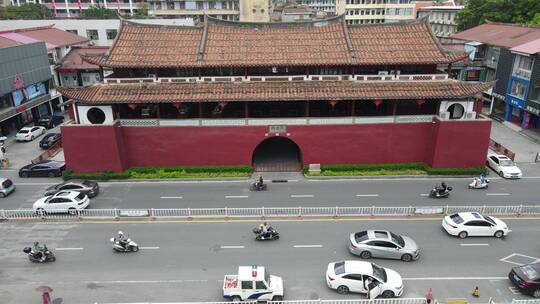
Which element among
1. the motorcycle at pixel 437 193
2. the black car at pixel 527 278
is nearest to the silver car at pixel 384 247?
the black car at pixel 527 278

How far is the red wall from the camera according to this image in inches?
1337

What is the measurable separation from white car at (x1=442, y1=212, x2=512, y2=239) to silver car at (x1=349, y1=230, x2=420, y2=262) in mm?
3506

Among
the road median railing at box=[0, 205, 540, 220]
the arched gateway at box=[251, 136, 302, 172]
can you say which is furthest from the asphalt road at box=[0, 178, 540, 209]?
the arched gateway at box=[251, 136, 302, 172]

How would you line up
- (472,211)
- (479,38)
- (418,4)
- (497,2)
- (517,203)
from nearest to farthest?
(472,211) → (517,203) → (479,38) → (497,2) → (418,4)

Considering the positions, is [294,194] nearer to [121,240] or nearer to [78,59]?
[121,240]

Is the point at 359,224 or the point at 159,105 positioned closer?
the point at 359,224

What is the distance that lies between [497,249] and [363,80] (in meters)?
17.2

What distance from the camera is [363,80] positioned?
115 feet

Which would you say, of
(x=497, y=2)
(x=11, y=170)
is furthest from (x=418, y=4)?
(x=11, y=170)

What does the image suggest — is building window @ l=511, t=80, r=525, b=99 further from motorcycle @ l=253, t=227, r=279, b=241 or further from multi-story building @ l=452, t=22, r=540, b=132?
motorcycle @ l=253, t=227, r=279, b=241

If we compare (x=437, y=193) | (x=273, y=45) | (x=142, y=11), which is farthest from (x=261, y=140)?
(x=142, y=11)

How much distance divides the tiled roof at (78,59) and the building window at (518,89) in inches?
2045

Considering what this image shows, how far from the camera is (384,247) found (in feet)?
74.2

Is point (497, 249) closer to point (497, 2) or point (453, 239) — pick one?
point (453, 239)
